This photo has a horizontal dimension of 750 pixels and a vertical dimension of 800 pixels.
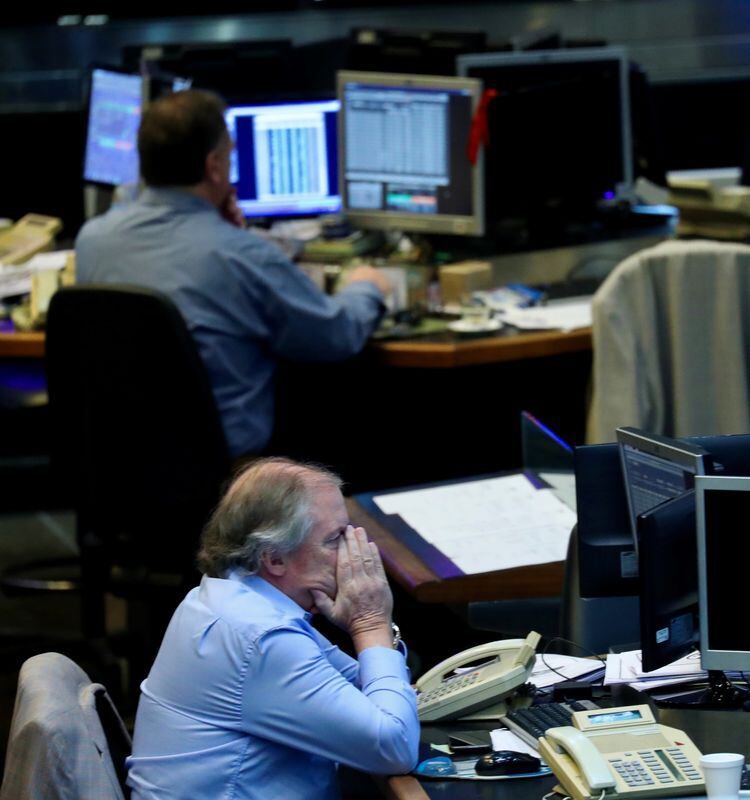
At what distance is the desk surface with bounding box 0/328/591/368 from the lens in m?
4.07

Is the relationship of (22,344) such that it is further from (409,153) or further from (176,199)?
(409,153)

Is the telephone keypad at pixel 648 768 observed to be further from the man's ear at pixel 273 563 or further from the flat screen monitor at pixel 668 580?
the man's ear at pixel 273 563

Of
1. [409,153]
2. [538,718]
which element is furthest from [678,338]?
[538,718]

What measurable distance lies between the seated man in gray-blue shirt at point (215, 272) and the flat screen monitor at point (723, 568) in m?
1.88

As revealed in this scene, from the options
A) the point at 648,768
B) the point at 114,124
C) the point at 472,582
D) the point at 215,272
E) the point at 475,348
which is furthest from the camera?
the point at 114,124

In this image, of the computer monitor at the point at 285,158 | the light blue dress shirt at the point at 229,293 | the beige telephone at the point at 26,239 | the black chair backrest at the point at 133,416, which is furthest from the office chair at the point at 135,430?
the computer monitor at the point at 285,158

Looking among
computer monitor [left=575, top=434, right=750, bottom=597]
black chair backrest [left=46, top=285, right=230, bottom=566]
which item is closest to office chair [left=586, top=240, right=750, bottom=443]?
black chair backrest [left=46, top=285, right=230, bottom=566]

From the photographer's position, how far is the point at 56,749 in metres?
1.96

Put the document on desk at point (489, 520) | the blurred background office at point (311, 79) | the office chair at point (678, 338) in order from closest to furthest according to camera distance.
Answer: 1. the document on desk at point (489, 520)
2. the office chair at point (678, 338)
3. the blurred background office at point (311, 79)

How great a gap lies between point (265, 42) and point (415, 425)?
1974 millimetres

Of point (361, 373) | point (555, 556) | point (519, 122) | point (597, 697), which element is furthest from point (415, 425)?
point (597, 697)

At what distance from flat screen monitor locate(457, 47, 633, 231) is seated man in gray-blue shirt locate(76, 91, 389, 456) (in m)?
0.77

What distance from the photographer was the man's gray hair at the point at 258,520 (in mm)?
2174

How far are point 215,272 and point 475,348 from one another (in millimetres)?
736
